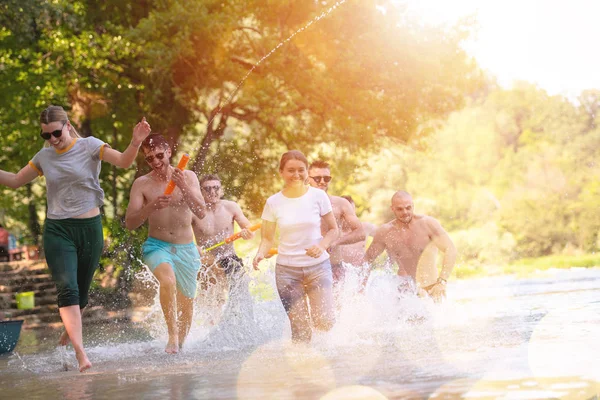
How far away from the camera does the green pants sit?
8141 millimetres

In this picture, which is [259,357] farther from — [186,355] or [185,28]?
[185,28]

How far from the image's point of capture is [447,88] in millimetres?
23641

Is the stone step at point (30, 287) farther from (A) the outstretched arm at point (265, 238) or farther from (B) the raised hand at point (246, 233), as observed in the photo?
(A) the outstretched arm at point (265, 238)

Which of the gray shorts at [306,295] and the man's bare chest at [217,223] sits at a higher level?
the man's bare chest at [217,223]

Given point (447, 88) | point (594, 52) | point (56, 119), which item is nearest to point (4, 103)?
point (447, 88)

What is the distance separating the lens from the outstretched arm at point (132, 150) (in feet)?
25.3

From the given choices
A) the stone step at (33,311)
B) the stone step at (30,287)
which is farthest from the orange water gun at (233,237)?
the stone step at (30,287)

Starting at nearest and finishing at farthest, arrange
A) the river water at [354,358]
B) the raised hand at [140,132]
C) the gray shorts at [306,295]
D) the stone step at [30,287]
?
the river water at [354,358] → the raised hand at [140,132] → the gray shorts at [306,295] → the stone step at [30,287]

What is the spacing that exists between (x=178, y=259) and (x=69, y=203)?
4.47ft

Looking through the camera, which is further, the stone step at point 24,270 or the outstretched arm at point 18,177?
the stone step at point 24,270

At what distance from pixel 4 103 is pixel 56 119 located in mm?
14761

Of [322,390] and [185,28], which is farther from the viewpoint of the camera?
[185,28]

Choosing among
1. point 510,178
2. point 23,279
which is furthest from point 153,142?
point 510,178

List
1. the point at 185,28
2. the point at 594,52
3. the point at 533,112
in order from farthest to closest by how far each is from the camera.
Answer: the point at 594,52
the point at 533,112
the point at 185,28
